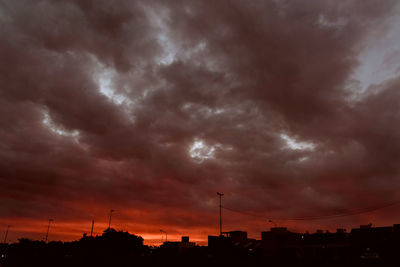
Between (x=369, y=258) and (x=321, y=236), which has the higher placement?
(x=321, y=236)

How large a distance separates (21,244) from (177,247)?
67.0 meters

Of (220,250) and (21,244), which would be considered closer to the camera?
(220,250)

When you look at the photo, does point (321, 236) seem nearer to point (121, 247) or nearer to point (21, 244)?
point (121, 247)

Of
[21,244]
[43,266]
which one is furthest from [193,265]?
[21,244]

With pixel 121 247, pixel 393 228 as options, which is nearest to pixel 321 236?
pixel 393 228

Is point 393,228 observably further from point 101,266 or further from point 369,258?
point 101,266

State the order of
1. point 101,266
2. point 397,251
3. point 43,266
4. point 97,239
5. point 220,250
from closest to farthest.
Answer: point 101,266, point 43,266, point 397,251, point 220,250, point 97,239

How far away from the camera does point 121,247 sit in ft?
323

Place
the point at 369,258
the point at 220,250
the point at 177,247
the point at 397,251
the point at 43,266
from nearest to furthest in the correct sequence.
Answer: the point at 369,258 < the point at 43,266 < the point at 397,251 < the point at 220,250 < the point at 177,247

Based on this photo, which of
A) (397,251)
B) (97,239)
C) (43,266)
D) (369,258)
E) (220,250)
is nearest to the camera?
(369,258)

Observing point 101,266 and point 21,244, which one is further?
point 21,244

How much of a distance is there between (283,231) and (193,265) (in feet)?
158

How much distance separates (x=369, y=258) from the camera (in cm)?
5656

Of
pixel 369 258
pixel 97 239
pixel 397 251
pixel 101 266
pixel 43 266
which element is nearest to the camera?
pixel 369 258
